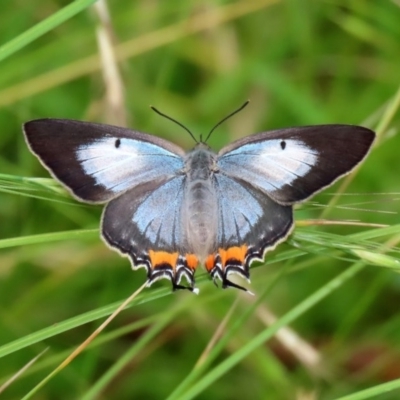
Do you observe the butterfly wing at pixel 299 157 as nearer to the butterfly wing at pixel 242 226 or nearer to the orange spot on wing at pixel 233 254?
the butterfly wing at pixel 242 226

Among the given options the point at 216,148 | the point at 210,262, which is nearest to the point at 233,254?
the point at 210,262

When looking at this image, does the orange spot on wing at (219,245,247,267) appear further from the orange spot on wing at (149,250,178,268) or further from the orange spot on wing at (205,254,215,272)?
the orange spot on wing at (149,250,178,268)

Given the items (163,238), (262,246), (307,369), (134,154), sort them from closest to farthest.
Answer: (262,246) → (163,238) → (134,154) → (307,369)

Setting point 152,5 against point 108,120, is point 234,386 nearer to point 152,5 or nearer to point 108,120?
point 108,120

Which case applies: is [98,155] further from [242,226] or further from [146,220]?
[242,226]

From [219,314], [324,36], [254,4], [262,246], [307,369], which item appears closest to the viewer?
[262,246]

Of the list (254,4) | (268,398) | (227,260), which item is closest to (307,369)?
(268,398)
